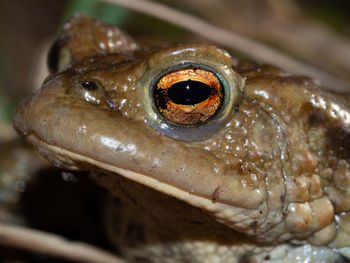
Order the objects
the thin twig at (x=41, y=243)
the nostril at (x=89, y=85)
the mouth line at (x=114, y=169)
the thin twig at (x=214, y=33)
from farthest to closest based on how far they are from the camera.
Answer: the thin twig at (x=214, y=33)
the thin twig at (x=41, y=243)
the nostril at (x=89, y=85)
the mouth line at (x=114, y=169)

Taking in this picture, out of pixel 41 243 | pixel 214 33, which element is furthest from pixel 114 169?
pixel 214 33

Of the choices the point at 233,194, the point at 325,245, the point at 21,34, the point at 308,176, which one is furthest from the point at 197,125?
the point at 21,34

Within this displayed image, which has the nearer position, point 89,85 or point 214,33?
point 89,85

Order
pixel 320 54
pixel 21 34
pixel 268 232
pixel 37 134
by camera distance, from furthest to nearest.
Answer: pixel 320 54
pixel 21 34
pixel 268 232
pixel 37 134

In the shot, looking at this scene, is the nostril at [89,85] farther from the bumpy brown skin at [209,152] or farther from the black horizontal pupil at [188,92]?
the black horizontal pupil at [188,92]

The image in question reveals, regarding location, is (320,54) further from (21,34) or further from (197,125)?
(197,125)

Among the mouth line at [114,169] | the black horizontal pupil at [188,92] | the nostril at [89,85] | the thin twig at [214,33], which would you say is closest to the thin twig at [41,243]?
the mouth line at [114,169]

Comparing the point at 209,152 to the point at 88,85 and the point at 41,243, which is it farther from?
the point at 41,243
